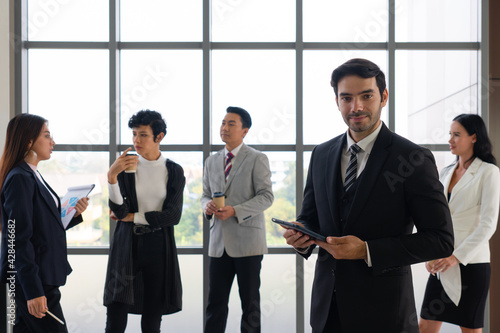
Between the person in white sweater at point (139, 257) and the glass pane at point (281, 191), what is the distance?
1265 millimetres

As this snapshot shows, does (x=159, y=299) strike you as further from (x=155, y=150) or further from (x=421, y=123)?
(x=421, y=123)

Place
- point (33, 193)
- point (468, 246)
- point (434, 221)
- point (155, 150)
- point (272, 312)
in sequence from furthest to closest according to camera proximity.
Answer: point (272, 312) → point (155, 150) → point (468, 246) → point (33, 193) → point (434, 221)

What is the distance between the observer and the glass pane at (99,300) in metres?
4.07

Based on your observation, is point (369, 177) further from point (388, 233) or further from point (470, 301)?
point (470, 301)

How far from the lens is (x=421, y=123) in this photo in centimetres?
415

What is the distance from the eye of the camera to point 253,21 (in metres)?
4.18

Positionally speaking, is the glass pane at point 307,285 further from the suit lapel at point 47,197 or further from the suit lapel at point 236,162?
the suit lapel at point 47,197

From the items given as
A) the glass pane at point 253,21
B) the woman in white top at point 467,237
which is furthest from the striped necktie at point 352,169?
the glass pane at point 253,21

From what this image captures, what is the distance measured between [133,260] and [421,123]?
2.98m

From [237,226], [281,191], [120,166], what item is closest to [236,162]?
[237,226]

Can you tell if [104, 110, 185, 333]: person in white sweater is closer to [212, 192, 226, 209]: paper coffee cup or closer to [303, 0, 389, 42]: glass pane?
[212, 192, 226, 209]: paper coffee cup

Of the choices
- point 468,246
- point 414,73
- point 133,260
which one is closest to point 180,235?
point 133,260

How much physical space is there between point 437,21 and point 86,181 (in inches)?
149

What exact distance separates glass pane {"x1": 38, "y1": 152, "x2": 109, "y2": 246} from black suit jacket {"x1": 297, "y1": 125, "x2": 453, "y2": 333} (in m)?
2.98
